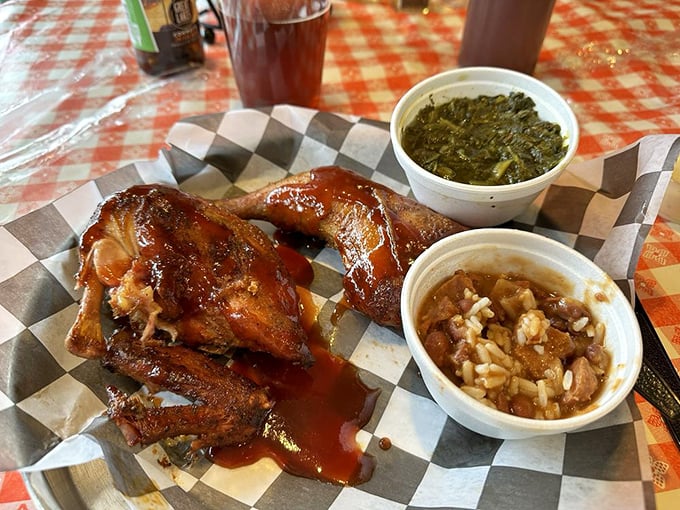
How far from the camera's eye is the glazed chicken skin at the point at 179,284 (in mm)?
1861

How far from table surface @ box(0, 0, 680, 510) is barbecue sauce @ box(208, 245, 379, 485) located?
143 centimetres

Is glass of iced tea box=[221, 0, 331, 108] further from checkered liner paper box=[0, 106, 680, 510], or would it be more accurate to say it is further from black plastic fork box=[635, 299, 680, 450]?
black plastic fork box=[635, 299, 680, 450]

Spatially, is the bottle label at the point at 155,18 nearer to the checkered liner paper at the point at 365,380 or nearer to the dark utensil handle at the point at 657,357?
the checkered liner paper at the point at 365,380

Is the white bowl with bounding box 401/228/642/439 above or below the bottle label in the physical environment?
below

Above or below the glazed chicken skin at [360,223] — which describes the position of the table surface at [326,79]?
below

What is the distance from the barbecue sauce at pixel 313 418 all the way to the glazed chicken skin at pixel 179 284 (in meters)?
0.11

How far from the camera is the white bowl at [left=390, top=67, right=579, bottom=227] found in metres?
2.13

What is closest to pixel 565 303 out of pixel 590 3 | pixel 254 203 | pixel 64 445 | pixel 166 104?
pixel 254 203

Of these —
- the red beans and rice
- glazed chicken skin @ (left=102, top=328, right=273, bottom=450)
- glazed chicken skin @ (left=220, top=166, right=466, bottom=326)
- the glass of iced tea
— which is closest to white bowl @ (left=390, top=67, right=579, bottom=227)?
glazed chicken skin @ (left=220, top=166, right=466, bottom=326)

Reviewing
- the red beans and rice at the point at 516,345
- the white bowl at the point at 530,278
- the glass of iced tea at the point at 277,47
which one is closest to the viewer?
the white bowl at the point at 530,278

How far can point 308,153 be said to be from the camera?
2762mm

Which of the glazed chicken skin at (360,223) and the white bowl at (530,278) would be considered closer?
the white bowl at (530,278)

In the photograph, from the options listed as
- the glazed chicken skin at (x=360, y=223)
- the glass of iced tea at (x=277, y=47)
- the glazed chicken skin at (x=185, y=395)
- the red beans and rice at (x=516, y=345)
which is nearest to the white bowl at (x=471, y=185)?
the glazed chicken skin at (x=360, y=223)

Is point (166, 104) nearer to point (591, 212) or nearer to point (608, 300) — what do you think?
point (591, 212)
